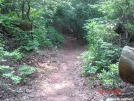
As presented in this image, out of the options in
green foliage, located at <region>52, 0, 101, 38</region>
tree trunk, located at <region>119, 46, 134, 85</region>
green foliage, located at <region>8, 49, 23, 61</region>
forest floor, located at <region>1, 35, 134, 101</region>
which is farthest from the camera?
green foliage, located at <region>52, 0, 101, 38</region>

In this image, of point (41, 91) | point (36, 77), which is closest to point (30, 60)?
point (36, 77)

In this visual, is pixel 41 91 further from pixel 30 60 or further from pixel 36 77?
pixel 30 60

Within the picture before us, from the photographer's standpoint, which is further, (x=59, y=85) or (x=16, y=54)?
(x=59, y=85)

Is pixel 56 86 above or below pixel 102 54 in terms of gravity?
below

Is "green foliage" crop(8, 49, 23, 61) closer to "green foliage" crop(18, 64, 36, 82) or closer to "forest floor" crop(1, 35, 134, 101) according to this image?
"green foliage" crop(18, 64, 36, 82)

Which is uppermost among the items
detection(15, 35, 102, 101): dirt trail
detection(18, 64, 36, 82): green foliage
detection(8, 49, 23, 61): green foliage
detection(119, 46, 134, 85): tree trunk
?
detection(119, 46, 134, 85): tree trunk

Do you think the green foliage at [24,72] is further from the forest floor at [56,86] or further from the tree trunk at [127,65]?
the tree trunk at [127,65]

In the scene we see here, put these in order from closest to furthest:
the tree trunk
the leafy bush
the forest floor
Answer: the tree trunk
the forest floor
the leafy bush

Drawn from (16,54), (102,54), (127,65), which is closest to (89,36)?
(102,54)

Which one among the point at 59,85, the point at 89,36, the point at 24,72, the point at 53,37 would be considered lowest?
the point at 59,85

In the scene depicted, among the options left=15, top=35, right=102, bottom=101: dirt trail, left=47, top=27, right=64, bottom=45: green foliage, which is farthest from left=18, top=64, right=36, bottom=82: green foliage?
left=47, top=27, right=64, bottom=45: green foliage

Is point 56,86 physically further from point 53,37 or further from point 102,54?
point 53,37

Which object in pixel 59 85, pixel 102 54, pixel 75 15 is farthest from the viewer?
pixel 75 15

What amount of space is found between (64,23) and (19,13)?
8.72 m
